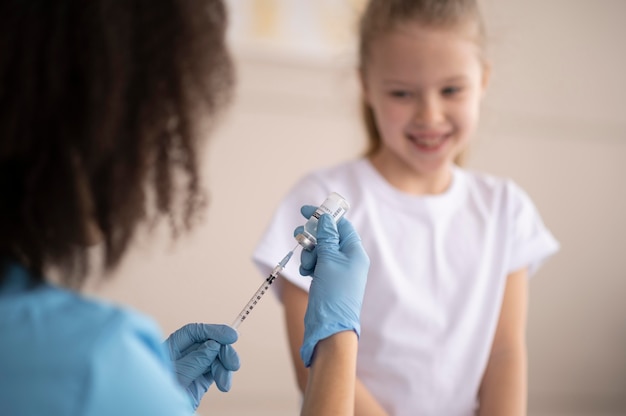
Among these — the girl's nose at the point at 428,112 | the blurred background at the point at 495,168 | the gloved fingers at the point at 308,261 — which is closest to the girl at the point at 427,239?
the girl's nose at the point at 428,112

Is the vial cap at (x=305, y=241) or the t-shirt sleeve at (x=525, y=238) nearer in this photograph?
the vial cap at (x=305, y=241)

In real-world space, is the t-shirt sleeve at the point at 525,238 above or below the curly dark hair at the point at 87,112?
below

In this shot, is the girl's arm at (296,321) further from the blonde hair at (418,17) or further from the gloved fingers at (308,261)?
the blonde hair at (418,17)

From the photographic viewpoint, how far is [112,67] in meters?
0.64

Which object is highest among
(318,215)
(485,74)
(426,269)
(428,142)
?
(485,74)

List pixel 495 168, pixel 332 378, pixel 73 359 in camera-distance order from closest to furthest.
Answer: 1. pixel 73 359
2. pixel 332 378
3. pixel 495 168

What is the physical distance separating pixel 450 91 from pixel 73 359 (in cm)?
92

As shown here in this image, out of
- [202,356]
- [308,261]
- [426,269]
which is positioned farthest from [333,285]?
[426,269]

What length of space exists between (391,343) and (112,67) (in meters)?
0.77

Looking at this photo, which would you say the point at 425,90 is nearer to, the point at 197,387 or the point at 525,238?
the point at 525,238

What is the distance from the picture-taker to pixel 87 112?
2.10ft

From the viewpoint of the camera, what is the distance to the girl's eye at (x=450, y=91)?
4.32 ft

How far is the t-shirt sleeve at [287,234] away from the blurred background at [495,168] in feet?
3.21

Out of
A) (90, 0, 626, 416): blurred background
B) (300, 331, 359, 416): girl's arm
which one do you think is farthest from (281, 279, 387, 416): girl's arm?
(90, 0, 626, 416): blurred background
